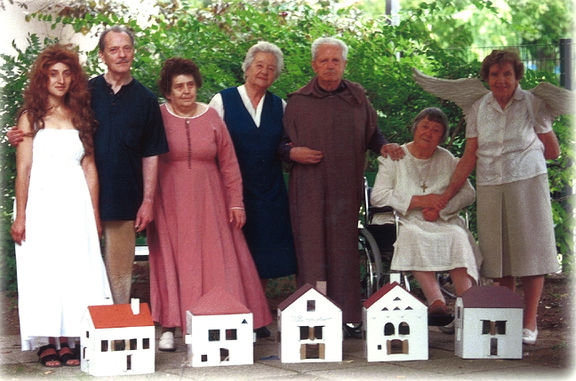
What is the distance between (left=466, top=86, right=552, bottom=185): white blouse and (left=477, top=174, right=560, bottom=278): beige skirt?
0.07m

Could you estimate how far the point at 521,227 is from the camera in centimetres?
662

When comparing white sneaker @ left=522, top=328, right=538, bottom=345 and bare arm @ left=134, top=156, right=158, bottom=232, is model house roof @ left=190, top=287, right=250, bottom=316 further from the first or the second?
white sneaker @ left=522, top=328, right=538, bottom=345

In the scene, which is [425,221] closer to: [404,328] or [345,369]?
[404,328]

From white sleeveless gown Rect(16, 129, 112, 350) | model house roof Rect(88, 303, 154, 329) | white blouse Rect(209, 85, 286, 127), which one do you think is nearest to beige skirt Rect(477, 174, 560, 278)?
white blouse Rect(209, 85, 286, 127)

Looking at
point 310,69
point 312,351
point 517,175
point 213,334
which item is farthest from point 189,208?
point 310,69

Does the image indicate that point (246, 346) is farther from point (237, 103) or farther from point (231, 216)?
point (237, 103)

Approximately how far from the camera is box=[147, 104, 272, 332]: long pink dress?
21.0ft

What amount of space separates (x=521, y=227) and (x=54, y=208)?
109 inches

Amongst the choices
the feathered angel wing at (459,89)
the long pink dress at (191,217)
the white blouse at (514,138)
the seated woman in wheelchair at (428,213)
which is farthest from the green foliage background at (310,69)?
the long pink dress at (191,217)

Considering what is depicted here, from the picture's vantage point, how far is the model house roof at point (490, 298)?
6098 mm

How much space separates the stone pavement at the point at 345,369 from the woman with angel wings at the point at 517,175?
1.83 feet

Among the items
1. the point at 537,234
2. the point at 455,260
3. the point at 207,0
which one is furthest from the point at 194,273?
the point at 207,0

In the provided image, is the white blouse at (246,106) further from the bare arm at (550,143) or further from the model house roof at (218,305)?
the bare arm at (550,143)

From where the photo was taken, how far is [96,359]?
5.61 metres
